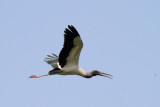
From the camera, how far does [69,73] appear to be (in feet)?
61.3

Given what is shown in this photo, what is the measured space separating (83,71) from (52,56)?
3.34m

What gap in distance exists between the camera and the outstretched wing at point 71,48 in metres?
16.4

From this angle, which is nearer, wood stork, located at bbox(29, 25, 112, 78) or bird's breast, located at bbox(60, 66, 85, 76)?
wood stork, located at bbox(29, 25, 112, 78)

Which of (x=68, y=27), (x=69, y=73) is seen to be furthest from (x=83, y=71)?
(x=68, y=27)

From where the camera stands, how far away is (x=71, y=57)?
17781 mm

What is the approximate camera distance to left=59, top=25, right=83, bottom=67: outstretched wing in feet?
53.8

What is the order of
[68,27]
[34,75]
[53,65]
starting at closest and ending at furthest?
[68,27] < [34,75] < [53,65]

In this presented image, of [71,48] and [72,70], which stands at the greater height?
[71,48]

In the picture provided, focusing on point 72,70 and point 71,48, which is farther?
point 72,70

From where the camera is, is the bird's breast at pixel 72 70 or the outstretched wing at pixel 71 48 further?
the bird's breast at pixel 72 70

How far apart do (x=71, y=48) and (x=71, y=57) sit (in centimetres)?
84

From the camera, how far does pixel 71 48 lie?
17.0m

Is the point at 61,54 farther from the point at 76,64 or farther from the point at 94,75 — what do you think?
the point at 94,75

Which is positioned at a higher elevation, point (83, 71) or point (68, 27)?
point (68, 27)
